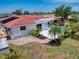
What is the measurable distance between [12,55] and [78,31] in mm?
15752

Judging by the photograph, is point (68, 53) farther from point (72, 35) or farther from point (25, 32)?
point (25, 32)

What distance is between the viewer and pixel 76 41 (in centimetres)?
2705

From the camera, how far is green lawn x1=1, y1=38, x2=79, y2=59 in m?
20.1

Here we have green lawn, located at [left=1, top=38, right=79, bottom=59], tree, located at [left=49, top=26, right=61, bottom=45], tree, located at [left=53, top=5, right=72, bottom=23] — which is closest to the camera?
green lawn, located at [left=1, top=38, right=79, bottom=59]

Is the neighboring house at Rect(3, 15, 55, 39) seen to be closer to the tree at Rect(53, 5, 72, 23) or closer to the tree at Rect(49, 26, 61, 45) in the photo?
the tree at Rect(49, 26, 61, 45)

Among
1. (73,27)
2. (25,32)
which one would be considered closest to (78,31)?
(73,27)

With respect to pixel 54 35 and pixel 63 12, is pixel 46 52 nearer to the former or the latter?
pixel 54 35

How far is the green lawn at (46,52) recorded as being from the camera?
20.1 m

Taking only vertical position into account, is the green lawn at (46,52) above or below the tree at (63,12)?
below

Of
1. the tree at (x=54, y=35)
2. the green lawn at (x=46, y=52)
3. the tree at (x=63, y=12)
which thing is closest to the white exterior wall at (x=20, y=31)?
the tree at (x=54, y=35)

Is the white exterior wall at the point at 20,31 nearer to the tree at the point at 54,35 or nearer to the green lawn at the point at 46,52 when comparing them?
the tree at the point at 54,35

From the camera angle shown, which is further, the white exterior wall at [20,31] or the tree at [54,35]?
the white exterior wall at [20,31]

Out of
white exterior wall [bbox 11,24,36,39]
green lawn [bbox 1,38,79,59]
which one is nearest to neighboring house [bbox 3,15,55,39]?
white exterior wall [bbox 11,24,36,39]

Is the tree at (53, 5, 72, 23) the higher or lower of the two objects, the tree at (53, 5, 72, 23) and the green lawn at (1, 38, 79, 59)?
the higher
